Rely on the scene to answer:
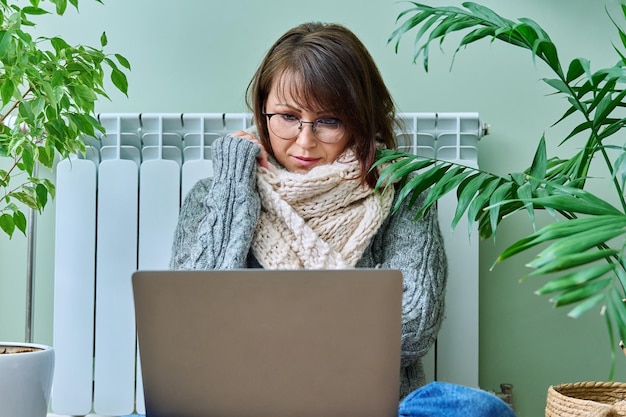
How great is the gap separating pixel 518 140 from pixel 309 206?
20.7 inches

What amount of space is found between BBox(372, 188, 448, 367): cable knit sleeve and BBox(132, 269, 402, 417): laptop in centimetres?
49

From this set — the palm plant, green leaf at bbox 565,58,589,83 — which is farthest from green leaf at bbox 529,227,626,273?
green leaf at bbox 565,58,589,83

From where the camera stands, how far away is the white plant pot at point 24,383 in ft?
3.88

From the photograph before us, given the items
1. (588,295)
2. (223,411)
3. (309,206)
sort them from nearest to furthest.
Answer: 1. (588,295)
2. (223,411)
3. (309,206)

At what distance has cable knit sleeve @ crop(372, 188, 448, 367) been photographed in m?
1.36

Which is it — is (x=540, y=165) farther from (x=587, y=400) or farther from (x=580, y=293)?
(x=580, y=293)

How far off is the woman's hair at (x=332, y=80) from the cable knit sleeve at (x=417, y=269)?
10 centimetres

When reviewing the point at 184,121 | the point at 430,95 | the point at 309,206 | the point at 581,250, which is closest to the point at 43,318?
the point at 184,121

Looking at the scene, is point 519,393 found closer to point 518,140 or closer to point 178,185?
point 518,140

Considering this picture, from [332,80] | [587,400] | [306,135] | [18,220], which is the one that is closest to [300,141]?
[306,135]

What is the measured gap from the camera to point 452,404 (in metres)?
1.01

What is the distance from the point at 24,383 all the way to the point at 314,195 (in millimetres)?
577

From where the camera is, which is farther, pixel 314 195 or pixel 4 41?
pixel 314 195

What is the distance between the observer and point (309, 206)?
1.46 m
